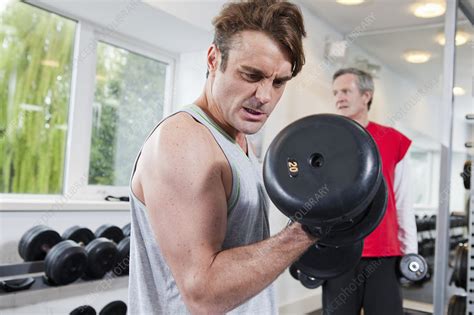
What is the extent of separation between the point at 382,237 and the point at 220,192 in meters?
1.43

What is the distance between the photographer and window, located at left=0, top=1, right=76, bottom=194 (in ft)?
7.28

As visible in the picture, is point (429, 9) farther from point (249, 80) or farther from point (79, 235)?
point (249, 80)

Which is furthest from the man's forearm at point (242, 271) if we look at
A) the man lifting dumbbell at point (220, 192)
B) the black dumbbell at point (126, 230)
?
the black dumbbell at point (126, 230)

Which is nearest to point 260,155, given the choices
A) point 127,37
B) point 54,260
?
point 127,37

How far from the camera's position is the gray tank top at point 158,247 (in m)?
0.77

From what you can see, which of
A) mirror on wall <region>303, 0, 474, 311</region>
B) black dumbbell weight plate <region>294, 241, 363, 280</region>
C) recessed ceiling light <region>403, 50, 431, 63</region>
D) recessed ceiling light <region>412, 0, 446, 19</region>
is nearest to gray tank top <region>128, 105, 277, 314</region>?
black dumbbell weight plate <region>294, 241, 363, 280</region>

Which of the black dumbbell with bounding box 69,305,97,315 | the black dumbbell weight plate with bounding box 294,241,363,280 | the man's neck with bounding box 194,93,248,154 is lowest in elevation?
the black dumbbell with bounding box 69,305,97,315

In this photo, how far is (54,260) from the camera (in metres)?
1.86

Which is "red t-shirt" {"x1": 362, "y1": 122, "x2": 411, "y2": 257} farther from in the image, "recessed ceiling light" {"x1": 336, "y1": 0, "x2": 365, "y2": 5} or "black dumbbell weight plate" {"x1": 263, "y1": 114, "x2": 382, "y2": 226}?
"recessed ceiling light" {"x1": 336, "y1": 0, "x2": 365, "y2": 5}

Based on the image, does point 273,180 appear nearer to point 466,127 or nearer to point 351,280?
point 351,280

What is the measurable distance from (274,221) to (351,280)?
144 cm

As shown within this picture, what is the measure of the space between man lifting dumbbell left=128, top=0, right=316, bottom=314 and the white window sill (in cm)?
137

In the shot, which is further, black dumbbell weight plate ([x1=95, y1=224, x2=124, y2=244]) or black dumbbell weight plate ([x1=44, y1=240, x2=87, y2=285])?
black dumbbell weight plate ([x1=95, y1=224, x2=124, y2=244])

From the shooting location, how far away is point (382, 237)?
76.7 inches
